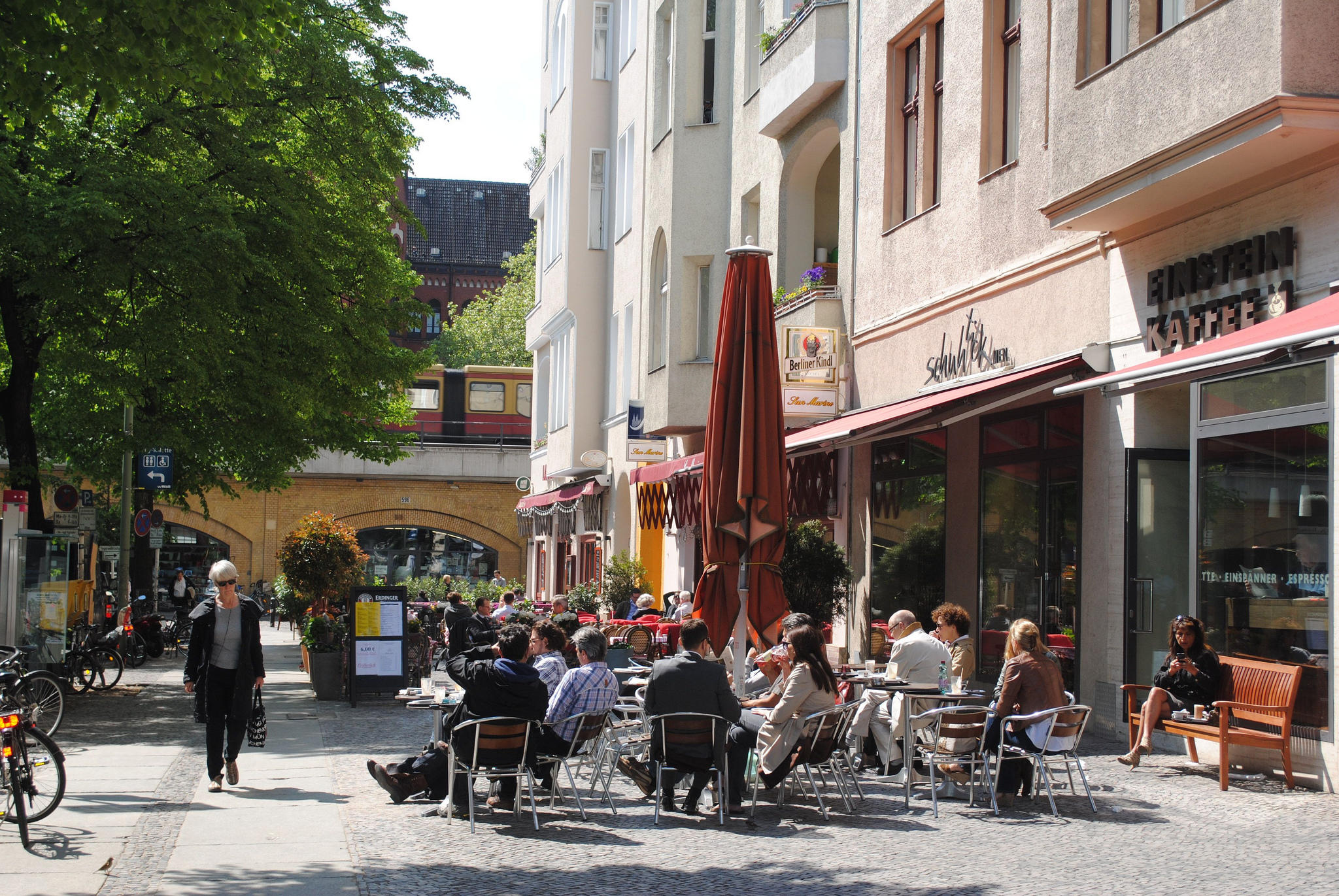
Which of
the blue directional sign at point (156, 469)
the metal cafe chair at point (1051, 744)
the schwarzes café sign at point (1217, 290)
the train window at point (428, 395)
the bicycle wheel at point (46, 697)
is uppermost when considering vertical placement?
the train window at point (428, 395)

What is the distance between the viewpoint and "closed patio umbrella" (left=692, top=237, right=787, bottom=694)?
10219mm

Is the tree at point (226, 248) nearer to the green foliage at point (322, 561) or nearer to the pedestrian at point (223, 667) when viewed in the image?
the green foliage at point (322, 561)

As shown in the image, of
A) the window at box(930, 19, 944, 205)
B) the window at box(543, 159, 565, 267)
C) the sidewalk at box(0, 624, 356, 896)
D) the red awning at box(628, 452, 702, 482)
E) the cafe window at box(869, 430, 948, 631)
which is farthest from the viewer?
the window at box(543, 159, 565, 267)

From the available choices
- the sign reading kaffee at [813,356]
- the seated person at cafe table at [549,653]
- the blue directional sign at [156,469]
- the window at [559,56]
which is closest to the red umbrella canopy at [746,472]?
the seated person at cafe table at [549,653]

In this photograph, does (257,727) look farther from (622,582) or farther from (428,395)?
(428,395)

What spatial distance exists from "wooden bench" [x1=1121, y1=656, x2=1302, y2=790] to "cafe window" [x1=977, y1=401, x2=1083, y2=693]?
2.42 metres

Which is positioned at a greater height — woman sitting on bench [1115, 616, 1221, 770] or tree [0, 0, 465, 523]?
tree [0, 0, 465, 523]

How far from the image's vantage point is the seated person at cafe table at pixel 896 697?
31.4 ft

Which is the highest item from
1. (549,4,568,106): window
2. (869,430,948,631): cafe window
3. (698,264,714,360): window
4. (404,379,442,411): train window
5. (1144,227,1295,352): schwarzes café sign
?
(549,4,568,106): window

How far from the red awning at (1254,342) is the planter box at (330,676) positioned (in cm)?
983

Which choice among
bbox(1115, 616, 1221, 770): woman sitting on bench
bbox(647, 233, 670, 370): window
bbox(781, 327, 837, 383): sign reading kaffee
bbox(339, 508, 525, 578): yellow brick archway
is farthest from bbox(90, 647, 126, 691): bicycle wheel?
bbox(339, 508, 525, 578): yellow brick archway

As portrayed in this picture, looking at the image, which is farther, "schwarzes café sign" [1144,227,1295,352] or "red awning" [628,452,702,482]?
"red awning" [628,452,702,482]

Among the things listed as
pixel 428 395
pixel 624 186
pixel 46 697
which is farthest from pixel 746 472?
pixel 428 395

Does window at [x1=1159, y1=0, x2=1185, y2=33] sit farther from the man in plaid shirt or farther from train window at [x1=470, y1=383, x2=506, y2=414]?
train window at [x1=470, y1=383, x2=506, y2=414]
